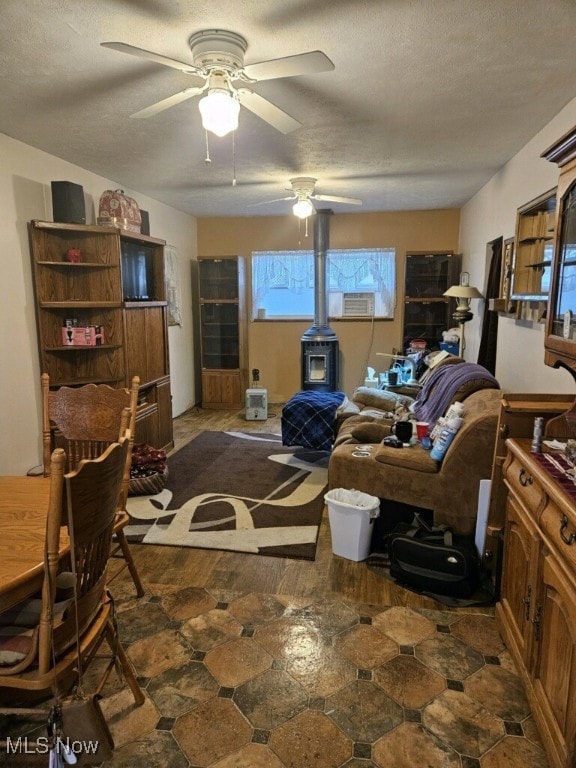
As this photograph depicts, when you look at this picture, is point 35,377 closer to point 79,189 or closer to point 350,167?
point 79,189

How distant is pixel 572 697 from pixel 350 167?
3.72m

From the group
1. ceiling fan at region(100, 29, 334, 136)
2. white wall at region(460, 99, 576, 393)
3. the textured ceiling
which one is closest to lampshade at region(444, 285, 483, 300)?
white wall at region(460, 99, 576, 393)

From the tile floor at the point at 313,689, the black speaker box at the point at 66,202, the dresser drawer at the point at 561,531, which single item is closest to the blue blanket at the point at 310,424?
the tile floor at the point at 313,689

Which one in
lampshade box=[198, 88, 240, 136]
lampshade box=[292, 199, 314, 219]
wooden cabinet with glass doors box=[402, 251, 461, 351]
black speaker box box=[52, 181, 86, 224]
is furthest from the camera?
wooden cabinet with glass doors box=[402, 251, 461, 351]

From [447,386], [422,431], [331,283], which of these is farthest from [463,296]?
[331,283]

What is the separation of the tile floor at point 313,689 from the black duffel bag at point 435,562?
0.43 ft

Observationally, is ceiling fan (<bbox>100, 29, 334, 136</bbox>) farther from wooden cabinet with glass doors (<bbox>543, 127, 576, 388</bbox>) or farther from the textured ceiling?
wooden cabinet with glass doors (<bbox>543, 127, 576, 388</bbox>)

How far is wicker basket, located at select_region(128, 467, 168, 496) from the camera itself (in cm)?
341

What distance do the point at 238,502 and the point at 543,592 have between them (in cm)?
218

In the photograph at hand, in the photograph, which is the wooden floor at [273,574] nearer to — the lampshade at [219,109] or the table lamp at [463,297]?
the lampshade at [219,109]

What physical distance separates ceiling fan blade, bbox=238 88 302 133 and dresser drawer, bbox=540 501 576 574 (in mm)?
1977

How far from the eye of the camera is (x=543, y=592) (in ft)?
5.01

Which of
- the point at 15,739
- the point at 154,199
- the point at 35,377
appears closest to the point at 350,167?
the point at 154,199

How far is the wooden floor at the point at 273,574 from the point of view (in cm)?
234
